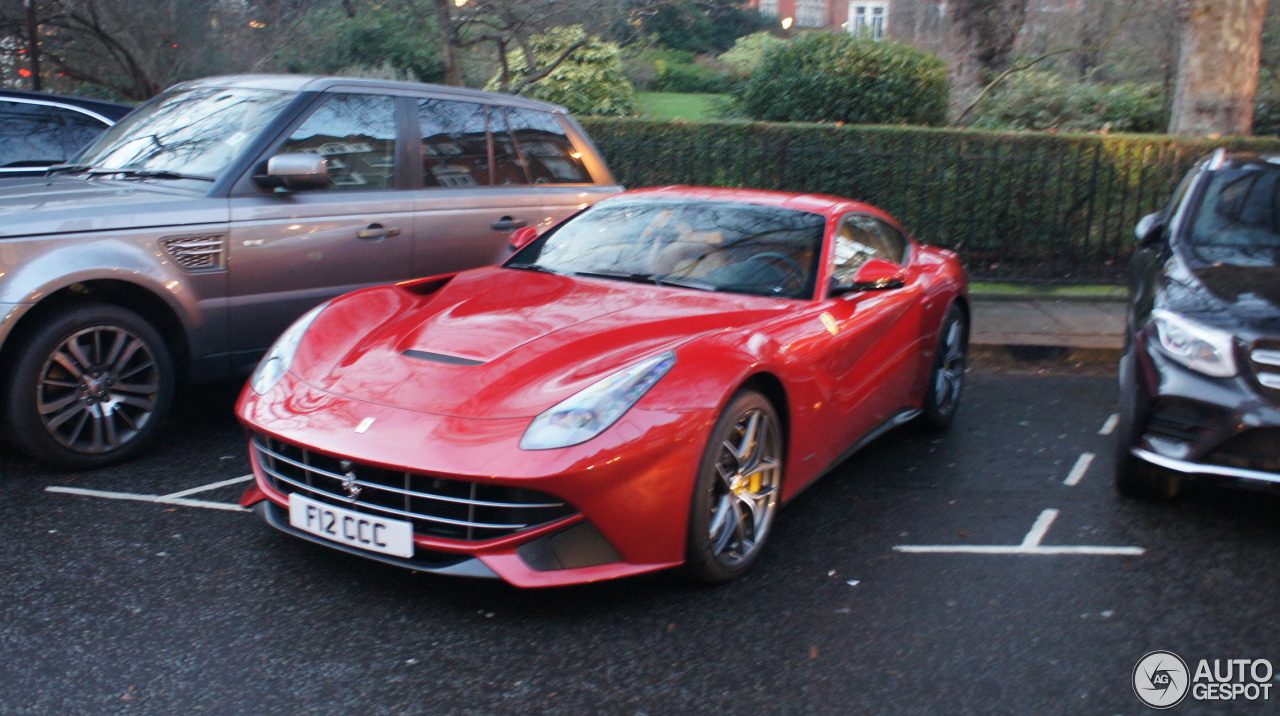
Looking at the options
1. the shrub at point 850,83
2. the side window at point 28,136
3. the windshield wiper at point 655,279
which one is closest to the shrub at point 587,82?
the shrub at point 850,83

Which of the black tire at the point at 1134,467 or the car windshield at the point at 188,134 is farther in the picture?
the car windshield at the point at 188,134

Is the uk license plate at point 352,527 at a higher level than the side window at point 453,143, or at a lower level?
lower

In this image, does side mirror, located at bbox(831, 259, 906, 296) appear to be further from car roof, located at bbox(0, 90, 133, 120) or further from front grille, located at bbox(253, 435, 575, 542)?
car roof, located at bbox(0, 90, 133, 120)

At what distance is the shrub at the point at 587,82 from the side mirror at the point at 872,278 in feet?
42.8

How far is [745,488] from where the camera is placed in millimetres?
3951

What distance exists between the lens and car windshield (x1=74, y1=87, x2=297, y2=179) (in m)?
5.58

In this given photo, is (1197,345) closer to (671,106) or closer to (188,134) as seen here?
(188,134)

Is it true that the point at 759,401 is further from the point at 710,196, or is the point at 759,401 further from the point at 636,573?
the point at 710,196

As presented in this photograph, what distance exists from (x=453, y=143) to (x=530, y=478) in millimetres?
3684

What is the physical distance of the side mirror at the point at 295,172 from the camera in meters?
5.26

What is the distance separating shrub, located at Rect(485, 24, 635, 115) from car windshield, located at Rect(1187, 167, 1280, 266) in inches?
487

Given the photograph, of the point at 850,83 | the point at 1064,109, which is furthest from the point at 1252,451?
the point at 1064,109

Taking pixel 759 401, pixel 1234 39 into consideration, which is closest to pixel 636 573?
pixel 759 401

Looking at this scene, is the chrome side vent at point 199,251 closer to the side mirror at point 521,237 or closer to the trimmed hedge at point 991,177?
the side mirror at point 521,237
